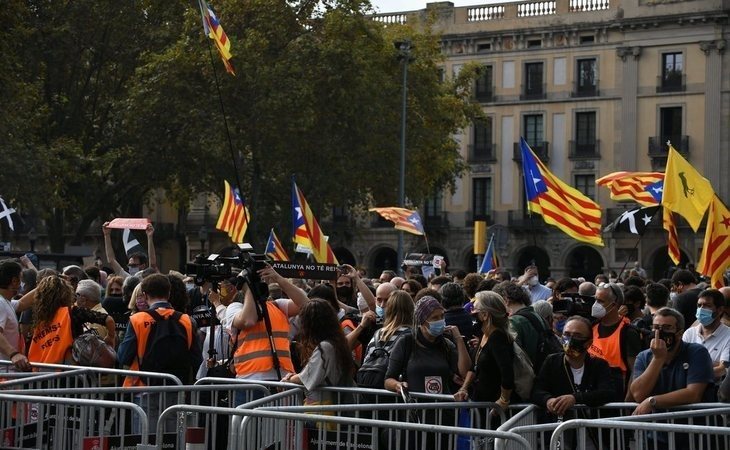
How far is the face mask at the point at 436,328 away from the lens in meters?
9.54

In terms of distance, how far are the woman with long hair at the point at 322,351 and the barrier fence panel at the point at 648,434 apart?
202 centimetres

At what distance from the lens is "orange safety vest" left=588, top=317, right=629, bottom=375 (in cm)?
1045

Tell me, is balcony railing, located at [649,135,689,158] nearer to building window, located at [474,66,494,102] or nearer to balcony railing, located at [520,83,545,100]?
balcony railing, located at [520,83,545,100]

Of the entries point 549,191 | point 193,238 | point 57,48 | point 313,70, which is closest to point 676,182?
point 549,191

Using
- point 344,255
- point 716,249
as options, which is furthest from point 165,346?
point 344,255

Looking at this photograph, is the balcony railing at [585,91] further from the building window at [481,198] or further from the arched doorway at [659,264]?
the arched doorway at [659,264]

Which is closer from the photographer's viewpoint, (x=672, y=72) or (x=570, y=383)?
(x=570, y=383)

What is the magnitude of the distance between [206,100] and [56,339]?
98.4 ft

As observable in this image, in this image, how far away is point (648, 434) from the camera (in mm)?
8273

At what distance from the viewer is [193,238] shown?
65.2m

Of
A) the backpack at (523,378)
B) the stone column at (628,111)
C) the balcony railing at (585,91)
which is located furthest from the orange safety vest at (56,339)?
the balcony railing at (585,91)

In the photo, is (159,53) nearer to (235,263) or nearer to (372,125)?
(372,125)

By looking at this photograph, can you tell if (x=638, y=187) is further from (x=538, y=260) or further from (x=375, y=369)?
(x=538, y=260)

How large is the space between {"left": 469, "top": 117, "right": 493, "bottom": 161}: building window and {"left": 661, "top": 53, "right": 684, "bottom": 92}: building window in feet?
26.0
